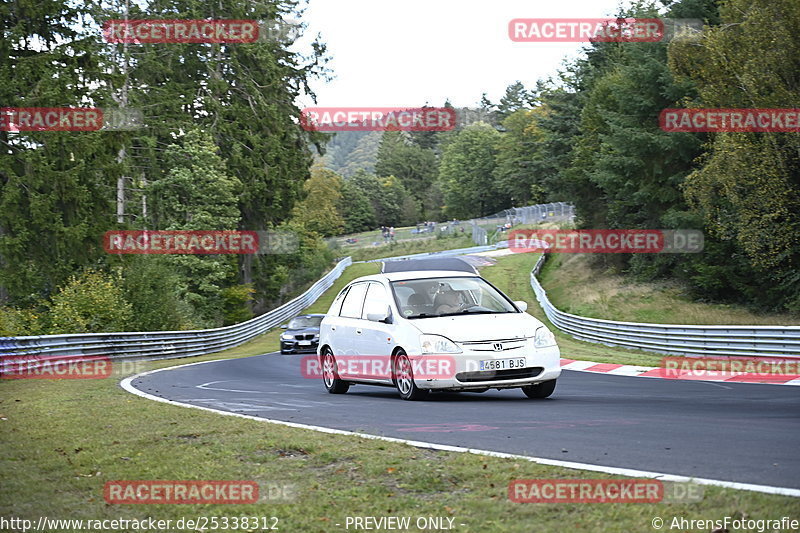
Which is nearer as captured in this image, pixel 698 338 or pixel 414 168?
pixel 698 338

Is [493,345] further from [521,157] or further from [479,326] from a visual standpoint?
[521,157]

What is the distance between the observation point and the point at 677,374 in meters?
18.1

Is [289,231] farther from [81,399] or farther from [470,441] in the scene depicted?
[470,441]

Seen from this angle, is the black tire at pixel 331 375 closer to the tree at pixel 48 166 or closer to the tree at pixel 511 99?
the tree at pixel 48 166

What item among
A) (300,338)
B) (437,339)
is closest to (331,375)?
(437,339)

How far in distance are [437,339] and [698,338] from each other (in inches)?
533

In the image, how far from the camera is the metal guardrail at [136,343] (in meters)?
21.8

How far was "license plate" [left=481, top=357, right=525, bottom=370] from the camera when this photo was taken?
1179 cm

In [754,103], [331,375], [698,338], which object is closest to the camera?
[331,375]

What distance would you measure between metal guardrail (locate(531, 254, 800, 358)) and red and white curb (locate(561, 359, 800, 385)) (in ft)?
8.60

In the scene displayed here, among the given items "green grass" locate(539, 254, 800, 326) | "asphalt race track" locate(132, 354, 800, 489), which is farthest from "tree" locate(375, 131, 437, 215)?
"asphalt race track" locate(132, 354, 800, 489)

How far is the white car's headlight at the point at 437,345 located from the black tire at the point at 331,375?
118 inches

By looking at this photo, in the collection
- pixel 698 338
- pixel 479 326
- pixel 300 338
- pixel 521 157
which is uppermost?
pixel 521 157

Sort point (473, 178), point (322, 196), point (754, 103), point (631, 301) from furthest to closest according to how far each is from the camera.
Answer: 1. point (473, 178)
2. point (322, 196)
3. point (631, 301)
4. point (754, 103)
